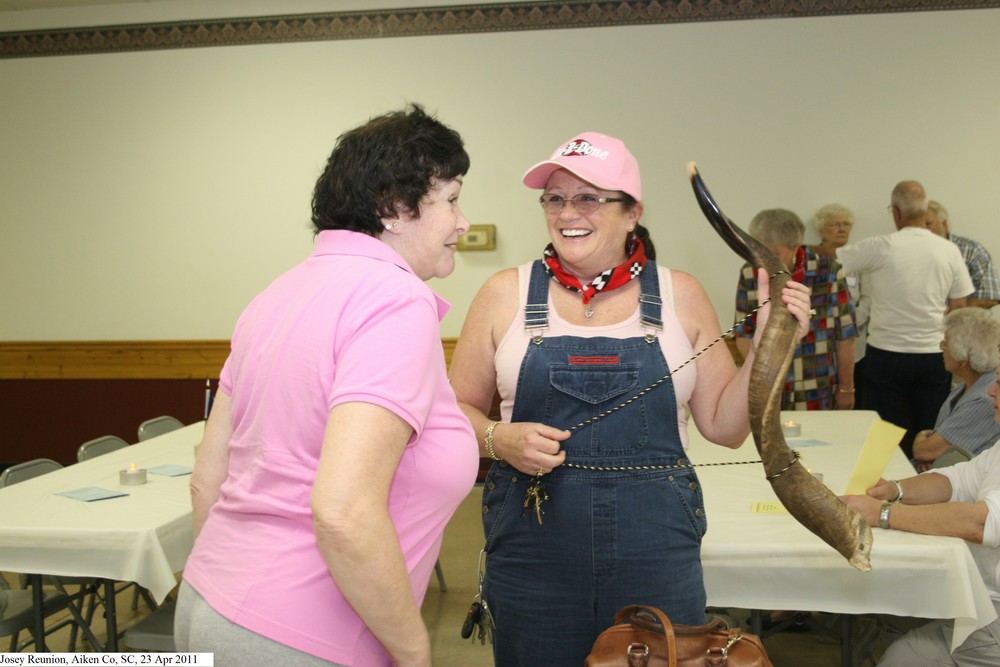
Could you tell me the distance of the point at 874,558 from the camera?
235 centimetres

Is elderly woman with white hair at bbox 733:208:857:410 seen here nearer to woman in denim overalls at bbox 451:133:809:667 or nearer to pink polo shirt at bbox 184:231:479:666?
woman in denim overalls at bbox 451:133:809:667

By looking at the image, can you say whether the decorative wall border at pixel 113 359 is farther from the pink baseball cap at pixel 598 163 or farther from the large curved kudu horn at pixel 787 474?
the large curved kudu horn at pixel 787 474

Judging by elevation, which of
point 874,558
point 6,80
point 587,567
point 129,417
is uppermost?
point 6,80

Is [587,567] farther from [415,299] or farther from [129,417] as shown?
[129,417]

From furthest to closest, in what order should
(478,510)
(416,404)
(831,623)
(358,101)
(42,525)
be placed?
(358,101), (478,510), (831,623), (42,525), (416,404)

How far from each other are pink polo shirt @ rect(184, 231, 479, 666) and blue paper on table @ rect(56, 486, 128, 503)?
2.16 m

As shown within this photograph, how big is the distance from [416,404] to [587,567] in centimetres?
78

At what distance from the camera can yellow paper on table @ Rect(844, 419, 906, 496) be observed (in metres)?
2.04

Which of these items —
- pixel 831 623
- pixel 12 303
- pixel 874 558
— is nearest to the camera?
pixel 874 558

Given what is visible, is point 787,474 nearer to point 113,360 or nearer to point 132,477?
point 132,477

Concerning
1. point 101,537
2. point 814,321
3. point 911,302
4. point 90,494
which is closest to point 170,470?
point 90,494

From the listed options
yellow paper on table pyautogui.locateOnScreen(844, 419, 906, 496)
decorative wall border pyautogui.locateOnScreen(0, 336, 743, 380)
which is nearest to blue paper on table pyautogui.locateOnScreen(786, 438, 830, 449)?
yellow paper on table pyautogui.locateOnScreen(844, 419, 906, 496)

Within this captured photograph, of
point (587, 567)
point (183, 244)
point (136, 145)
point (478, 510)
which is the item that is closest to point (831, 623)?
point (587, 567)

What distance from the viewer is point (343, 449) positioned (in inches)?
44.4
